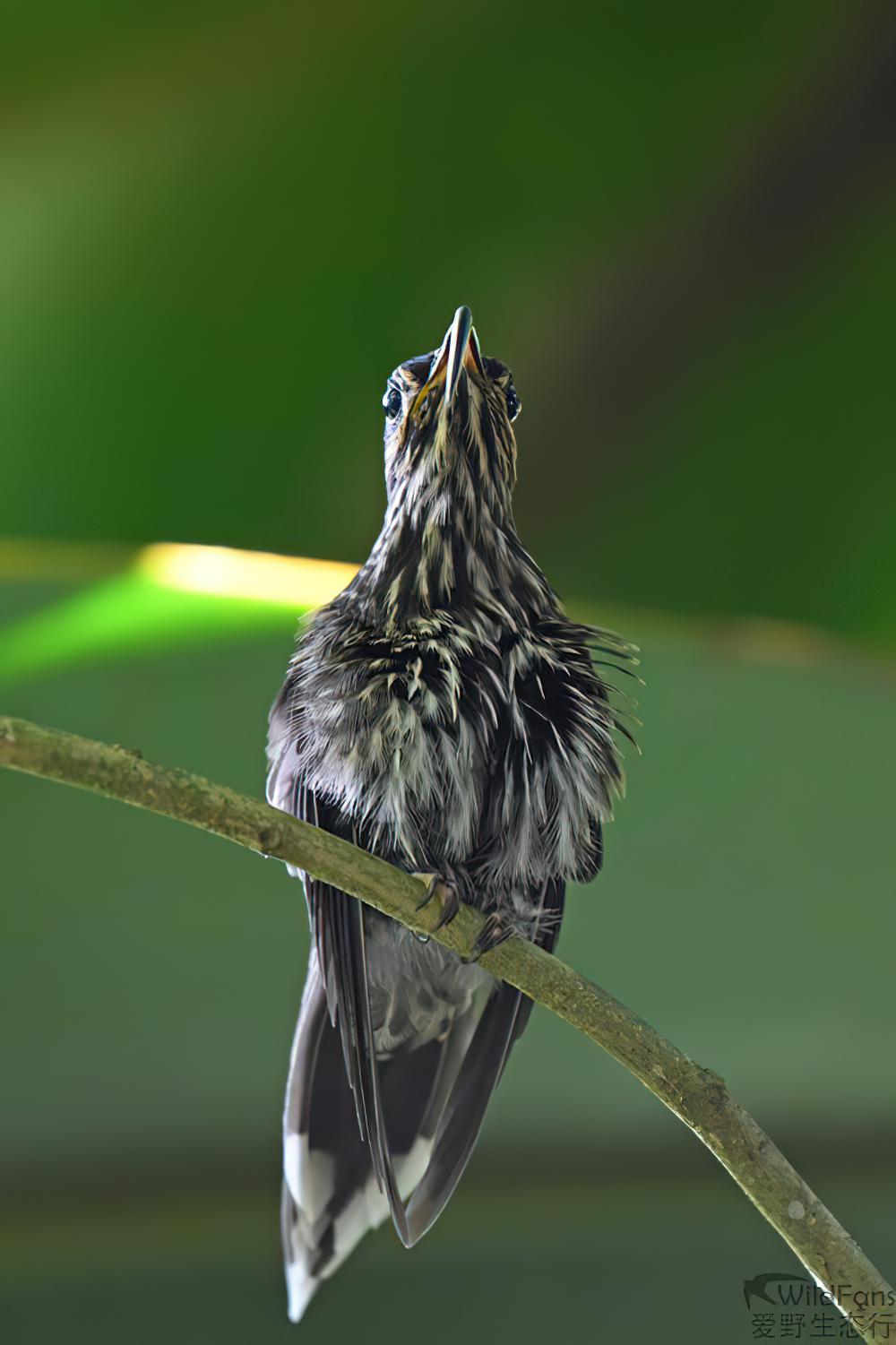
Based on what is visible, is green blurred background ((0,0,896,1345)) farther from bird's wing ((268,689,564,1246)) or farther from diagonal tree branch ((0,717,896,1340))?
diagonal tree branch ((0,717,896,1340))

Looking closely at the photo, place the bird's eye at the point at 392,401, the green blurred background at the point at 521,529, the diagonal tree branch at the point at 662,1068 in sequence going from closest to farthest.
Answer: the diagonal tree branch at the point at 662,1068, the bird's eye at the point at 392,401, the green blurred background at the point at 521,529

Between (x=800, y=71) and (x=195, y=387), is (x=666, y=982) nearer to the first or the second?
(x=195, y=387)

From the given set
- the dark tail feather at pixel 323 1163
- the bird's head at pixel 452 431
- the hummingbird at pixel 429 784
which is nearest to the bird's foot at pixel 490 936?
the hummingbird at pixel 429 784

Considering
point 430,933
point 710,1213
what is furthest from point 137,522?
point 710,1213

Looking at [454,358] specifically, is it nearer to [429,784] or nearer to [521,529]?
[429,784]

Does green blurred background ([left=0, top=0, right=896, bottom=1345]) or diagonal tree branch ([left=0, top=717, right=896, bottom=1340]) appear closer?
diagonal tree branch ([left=0, top=717, right=896, bottom=1340])

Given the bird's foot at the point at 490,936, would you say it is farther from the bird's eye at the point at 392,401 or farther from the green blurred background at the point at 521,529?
the green blurred background at the point at 521,529

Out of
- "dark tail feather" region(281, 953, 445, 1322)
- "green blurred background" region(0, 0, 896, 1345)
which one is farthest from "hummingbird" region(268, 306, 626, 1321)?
"green blurred background" region(0, 0, 896, 1345)

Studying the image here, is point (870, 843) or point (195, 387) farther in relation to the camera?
point (870, 843)
